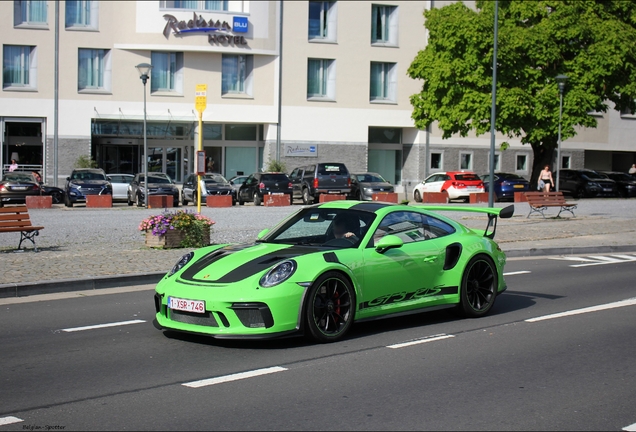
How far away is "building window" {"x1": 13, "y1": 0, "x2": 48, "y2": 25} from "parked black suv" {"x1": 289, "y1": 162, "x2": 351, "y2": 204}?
17.6m

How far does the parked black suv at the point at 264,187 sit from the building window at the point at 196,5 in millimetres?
13179

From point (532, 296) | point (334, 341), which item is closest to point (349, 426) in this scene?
point (334, 341)

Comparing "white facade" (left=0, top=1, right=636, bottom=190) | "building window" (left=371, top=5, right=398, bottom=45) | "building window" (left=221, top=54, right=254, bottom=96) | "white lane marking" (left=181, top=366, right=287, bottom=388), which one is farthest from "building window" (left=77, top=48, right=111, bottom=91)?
"white lane marking" (left=181, top=366, right=287, bottom=388)

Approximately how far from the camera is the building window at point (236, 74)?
157 ft

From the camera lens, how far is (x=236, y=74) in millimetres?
47969

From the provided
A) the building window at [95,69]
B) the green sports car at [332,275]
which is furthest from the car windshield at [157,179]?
the green sports car at [332,275]

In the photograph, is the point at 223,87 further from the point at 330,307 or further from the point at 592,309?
the point at 330,307

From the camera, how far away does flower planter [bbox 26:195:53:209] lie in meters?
31.6

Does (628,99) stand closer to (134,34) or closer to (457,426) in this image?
(134,34)

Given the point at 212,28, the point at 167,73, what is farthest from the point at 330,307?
the point at 167,73

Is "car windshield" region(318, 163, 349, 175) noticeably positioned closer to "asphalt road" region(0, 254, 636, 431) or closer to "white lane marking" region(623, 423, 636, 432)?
"asphalt road" region(0, 254, 636, 431)

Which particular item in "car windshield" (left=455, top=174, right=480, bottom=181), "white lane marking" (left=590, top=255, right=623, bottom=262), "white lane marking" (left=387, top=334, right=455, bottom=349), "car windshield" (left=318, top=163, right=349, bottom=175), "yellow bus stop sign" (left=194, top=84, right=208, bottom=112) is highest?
"yellow bus stop sign" (left=194, top=84, right=208, bottom=112)

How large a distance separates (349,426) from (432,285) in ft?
13.3

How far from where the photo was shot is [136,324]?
9625mm
